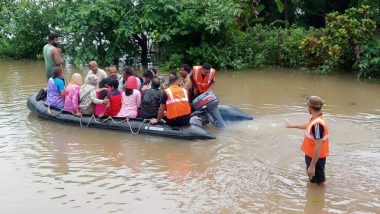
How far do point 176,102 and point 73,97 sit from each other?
2.12 metres

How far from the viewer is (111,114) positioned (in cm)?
903

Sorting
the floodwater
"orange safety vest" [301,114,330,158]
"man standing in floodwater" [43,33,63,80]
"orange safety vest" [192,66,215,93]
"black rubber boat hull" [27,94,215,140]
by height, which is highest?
"man standing in floodwater" [43,33,63,80]

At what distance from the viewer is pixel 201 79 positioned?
951 cm

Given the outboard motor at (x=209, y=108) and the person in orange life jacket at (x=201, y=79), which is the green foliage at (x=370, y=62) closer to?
the person in orange life jacket at (x=201, y=79)

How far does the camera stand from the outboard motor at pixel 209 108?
873 centimetres

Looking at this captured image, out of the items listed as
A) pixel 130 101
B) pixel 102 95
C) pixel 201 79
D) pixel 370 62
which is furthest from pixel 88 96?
pixel 370 62

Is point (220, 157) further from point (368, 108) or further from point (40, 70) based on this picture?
point (40, 70)

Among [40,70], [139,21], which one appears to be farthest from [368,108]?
[40,70]

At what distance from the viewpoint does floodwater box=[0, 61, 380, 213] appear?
19.3 feet


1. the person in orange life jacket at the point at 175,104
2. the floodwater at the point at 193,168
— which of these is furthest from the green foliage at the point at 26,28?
the person in orange life jacket at the point at 175,104

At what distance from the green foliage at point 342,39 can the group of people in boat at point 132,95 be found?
5446mm

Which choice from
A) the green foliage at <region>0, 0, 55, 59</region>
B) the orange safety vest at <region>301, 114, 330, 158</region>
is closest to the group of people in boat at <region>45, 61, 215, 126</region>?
the orange safety vest at <region>301, 114, 330, 158</region>

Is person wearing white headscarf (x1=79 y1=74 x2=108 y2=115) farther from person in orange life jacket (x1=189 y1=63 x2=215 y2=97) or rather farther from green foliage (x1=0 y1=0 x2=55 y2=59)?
green foliage (x1=0 y1=0 x2=55 y2=59)

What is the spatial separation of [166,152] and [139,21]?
7452 millimetres
